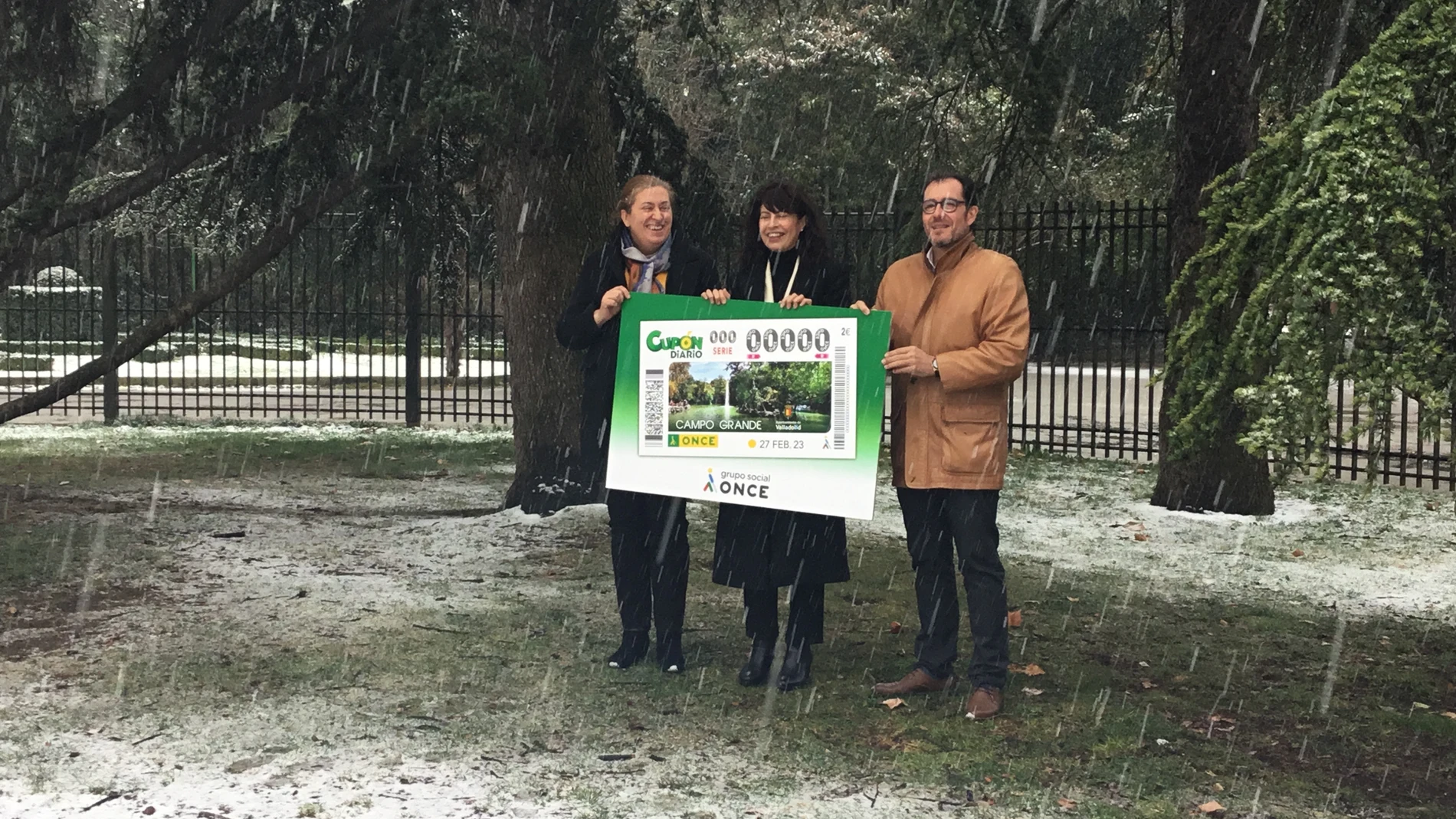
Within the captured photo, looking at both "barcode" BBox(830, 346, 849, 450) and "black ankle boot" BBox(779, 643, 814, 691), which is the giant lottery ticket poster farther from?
"black ankle boot" BBox(779, 643, 814, 691)

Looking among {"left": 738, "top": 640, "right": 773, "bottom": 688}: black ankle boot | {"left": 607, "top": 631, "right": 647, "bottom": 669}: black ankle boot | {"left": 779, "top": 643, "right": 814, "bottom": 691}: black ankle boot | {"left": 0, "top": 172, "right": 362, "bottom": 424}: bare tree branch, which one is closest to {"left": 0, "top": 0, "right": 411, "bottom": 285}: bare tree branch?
{"left": 0, "top": 172, "right": 362, "bottom": 424}: bare tree branch

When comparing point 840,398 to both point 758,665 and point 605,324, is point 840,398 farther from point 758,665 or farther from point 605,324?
point 758,665

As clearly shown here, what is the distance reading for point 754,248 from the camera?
529 cm

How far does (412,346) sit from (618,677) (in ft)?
36.5

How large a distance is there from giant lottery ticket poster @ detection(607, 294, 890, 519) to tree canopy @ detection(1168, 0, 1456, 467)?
1269 mm

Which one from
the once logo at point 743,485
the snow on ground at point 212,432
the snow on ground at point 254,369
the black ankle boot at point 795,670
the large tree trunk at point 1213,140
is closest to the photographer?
the once logo at point 743,485

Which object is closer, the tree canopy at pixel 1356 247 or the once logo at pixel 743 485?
the tree canopy at pixel 1356 247

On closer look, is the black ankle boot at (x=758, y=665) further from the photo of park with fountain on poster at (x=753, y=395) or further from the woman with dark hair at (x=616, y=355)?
the photo of park with fountain on poster at (x=753, y=395)

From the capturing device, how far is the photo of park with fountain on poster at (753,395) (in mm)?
5074

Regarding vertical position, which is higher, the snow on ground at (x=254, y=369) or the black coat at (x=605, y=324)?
the black coat at (x=605, y=324)

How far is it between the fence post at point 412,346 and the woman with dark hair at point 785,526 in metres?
9.56

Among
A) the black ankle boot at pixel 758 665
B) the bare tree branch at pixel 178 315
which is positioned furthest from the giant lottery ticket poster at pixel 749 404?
the bare tree branch at pixel 178 315

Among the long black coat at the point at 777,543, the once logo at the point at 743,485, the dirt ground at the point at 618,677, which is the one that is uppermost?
the once logo at the point at 743,485

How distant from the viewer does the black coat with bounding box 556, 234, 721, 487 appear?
5.46m
